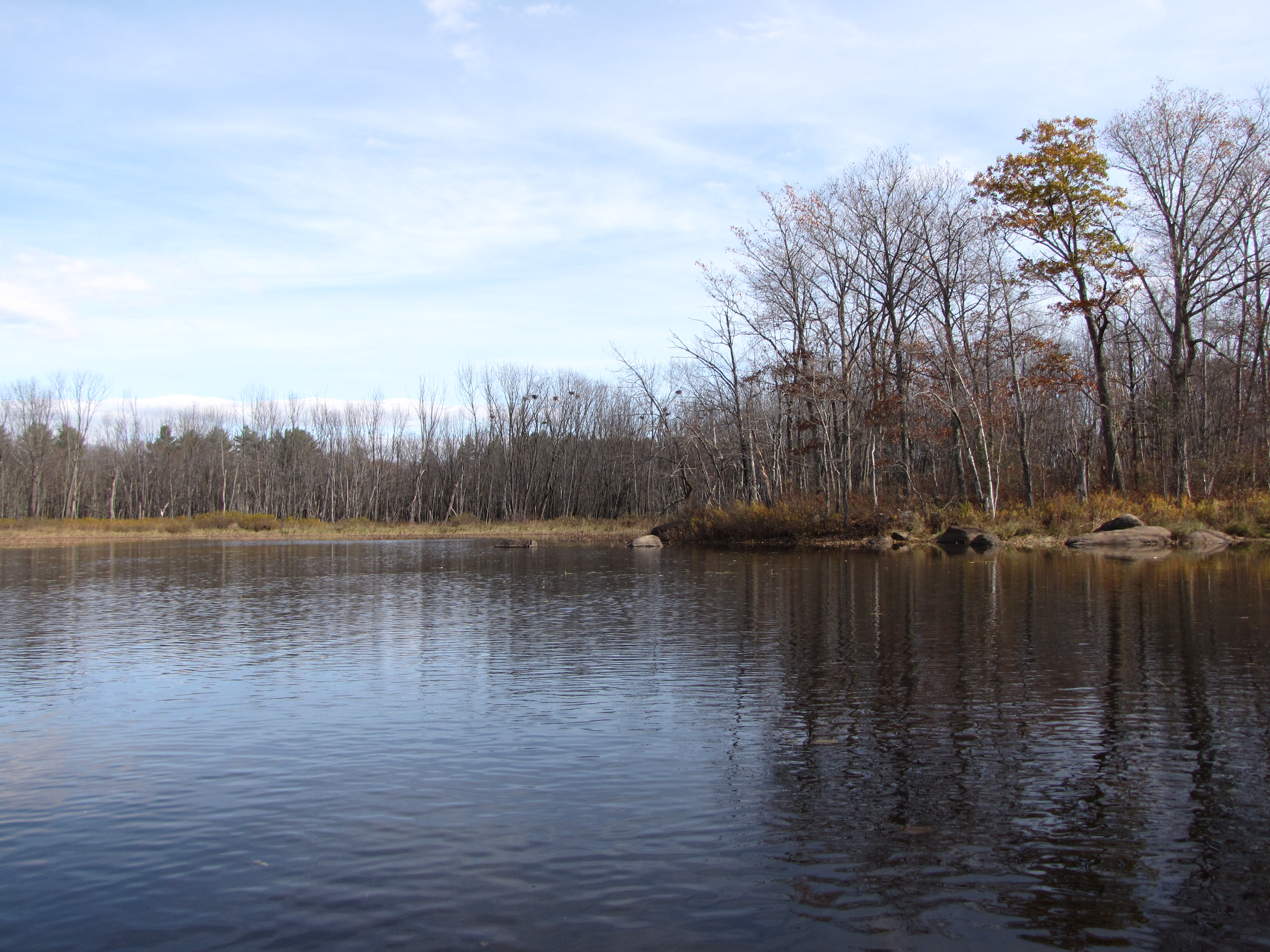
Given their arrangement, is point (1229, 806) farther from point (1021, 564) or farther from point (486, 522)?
point (486, 522)

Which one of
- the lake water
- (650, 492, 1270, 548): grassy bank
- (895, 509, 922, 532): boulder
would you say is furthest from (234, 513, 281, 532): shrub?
the lake water

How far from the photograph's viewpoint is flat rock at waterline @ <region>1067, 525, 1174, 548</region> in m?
29.8

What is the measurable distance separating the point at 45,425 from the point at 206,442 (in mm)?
15863

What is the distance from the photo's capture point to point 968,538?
3195cm

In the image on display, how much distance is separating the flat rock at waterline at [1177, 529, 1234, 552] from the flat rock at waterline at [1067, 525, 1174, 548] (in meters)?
0.46

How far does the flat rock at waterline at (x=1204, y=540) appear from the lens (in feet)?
95.8

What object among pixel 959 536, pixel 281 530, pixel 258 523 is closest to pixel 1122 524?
pixel 959 536

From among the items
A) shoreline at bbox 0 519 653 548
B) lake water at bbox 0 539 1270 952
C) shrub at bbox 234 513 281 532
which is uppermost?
shrub at bbox 234 513 281 532

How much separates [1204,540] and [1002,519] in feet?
21.4

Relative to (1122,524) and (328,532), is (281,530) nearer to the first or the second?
(328,532)

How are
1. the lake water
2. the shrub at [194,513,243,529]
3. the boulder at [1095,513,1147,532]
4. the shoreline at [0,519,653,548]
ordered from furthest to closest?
the shrub at [194,513,243,529] → the shoreline at [0,519,653,548] → the boulder at [1095,513,1147,532] → the lake water

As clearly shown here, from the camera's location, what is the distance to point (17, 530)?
5584cm

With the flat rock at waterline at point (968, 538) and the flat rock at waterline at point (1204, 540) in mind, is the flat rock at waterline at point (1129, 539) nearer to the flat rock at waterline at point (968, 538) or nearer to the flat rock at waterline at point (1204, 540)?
the flat rock at waterline at point (1204, 540)

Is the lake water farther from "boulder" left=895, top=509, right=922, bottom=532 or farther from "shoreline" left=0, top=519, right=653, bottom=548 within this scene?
"shoreline" left=0, top=519, right=653, bottom=548
